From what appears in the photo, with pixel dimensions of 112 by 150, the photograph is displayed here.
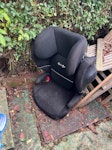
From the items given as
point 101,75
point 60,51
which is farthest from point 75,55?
point 101,75

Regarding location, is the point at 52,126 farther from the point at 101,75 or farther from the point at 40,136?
the point at 101,75

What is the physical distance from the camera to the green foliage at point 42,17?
243 cm

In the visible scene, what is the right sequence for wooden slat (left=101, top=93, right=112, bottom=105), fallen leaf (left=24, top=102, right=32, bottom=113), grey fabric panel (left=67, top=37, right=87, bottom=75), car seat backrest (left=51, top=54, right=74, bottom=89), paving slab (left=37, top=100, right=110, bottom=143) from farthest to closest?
1. wooden slat (left=101, top=93, right=112, bottom=105)
2. fallen leaf (left=24, top=102, right=32, bottom=113)
3. car seat backrest (left=51, top=54, right=74, bottom=89)
4. paving slab (left=37, top=100, right=110, bottom=143)
5. grey fabric panel (left=67, top=37, right=87, bottom=75)

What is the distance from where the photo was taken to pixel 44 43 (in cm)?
255

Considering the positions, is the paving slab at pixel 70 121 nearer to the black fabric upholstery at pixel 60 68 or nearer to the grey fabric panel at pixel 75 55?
the black fabric upholstery at pixel 60 68

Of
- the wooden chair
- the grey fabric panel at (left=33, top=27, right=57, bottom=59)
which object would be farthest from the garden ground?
the grey fabric panel at (left=33, top=27, right=57, bottom=59)

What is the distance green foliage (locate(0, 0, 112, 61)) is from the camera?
243 centimetres

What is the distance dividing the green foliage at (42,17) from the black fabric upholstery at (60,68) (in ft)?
0.72

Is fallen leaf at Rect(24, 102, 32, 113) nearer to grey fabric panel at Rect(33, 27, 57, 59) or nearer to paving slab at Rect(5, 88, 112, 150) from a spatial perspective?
paving slab at Rect(5, 88, 112, 150)

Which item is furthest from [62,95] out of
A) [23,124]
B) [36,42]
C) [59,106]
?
[36,42]

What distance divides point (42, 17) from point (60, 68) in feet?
2.38

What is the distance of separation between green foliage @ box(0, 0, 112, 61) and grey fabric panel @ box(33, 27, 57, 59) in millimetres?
128

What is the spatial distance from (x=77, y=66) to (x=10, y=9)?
1055 millimetres

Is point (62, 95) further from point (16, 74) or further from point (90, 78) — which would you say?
point (16, 74)
